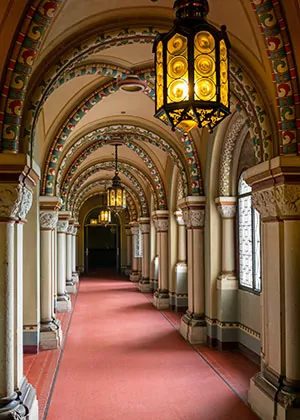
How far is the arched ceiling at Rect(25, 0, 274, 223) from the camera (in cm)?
543

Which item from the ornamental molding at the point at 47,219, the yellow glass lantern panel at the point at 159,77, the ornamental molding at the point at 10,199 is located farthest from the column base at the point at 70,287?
the yellow glass lantern panel at the point at 159,77

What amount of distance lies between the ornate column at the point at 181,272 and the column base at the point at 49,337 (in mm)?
4861

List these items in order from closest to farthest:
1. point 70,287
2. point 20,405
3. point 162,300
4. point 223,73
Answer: point 223,73, point 20,405, point 162,300, point 70,287

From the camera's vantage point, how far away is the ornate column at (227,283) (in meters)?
8.84

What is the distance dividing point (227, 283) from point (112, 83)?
443 cm

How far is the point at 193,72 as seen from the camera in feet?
9.62

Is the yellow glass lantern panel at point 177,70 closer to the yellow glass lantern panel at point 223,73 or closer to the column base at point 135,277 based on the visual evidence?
the yellow glass lantern panel at point 223,73

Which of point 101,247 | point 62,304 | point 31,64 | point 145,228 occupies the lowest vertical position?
point 62,304

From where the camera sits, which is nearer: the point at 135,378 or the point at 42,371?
the point at 135,378

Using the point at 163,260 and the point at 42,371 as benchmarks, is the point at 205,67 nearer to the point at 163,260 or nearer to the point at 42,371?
the point at 42,371

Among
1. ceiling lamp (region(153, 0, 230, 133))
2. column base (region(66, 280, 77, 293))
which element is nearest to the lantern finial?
ceiling lamp (region(153, 0, 230, 133))

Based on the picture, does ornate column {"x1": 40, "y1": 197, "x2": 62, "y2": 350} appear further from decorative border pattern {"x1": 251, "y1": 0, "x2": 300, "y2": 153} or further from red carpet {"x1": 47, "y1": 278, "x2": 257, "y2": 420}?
decorative border pattern {"x1": 251, "y1": 0, "x2": 300, "y2": 153}

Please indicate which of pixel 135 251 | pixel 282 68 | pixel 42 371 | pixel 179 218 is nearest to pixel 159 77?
pixel 282 68

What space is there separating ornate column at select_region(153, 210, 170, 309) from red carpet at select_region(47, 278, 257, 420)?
5.89 feet
